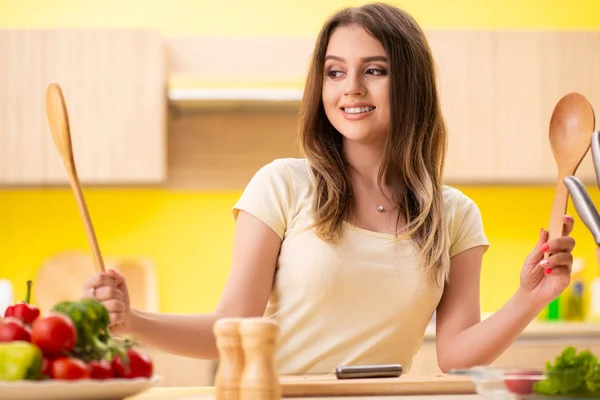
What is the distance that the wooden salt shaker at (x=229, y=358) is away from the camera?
3.12 ft

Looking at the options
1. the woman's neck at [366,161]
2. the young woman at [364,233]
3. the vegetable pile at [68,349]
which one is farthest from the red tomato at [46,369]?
the woman's neck at [366,161]

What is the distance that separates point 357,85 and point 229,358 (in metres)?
0.89

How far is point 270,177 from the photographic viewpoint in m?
1.77

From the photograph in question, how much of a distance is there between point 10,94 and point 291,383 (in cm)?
271

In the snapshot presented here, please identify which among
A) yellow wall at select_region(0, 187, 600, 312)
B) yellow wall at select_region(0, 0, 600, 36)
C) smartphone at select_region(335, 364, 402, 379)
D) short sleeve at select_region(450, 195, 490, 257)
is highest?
yellow wall at select_region(0, 0, 600, 36)

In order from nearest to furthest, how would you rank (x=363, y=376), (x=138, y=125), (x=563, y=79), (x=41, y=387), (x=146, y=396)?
(x=41, y=387), (x=146, y=396), (x=363, y=376), (x=138, y=125), (x=563, y=79)

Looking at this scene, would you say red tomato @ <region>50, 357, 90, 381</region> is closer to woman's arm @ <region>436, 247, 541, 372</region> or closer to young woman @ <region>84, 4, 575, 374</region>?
young woman @ <region>84, 4, 575, 374</region>

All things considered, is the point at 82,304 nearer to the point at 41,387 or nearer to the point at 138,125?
the point at 41,387

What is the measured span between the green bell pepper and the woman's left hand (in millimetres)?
775

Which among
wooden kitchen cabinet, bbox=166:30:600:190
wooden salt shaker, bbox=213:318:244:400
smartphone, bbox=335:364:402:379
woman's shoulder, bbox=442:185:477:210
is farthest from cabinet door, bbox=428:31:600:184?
wooden salt shaker, bbox=213:318:244:400

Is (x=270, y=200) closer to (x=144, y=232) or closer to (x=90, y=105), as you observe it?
(x=90, y=105)

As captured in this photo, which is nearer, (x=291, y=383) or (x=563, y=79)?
(x=291, y=383)

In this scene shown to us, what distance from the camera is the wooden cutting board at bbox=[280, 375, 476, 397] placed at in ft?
3.89

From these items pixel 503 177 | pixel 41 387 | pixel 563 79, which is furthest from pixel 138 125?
pixel 41 387
